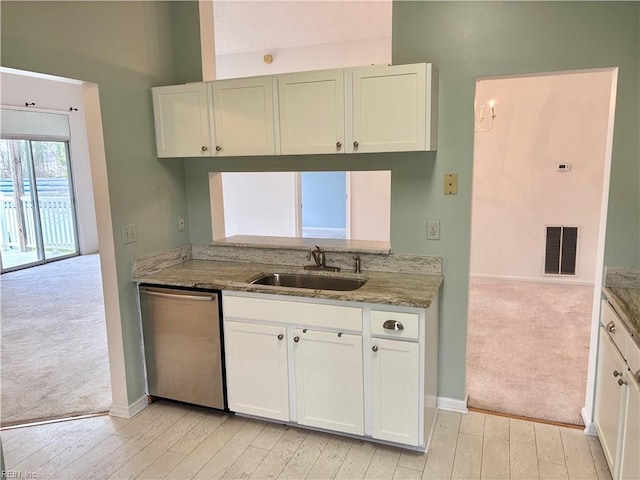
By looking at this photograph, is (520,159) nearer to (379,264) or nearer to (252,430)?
(379,264)

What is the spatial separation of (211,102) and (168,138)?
0.37 m

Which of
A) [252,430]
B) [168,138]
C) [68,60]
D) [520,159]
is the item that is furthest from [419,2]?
[520,159]

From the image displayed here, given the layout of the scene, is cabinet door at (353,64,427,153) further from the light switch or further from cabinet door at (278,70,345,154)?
the light switch

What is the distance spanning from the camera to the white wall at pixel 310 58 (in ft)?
19.0

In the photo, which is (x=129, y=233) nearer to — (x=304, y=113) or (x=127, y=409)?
(x=127, y=409)

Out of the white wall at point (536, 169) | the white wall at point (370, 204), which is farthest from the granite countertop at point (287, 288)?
the white wall at point (370, 204)

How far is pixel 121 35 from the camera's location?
8.46 ft

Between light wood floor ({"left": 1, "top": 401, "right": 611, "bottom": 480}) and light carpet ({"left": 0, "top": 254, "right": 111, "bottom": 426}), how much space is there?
29 cm

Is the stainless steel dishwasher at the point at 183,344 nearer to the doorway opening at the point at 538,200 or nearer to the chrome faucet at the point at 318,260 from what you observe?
the chrome faucet at the point at 318,260

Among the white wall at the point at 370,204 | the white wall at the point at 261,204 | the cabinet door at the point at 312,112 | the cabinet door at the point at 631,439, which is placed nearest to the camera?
the cabinet door at the point at 631,439

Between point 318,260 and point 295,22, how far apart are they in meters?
3.37

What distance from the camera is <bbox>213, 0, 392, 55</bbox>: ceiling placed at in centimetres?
452

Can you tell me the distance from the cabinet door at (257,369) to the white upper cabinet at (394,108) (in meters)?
1.14

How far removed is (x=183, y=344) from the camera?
272 centimetres
